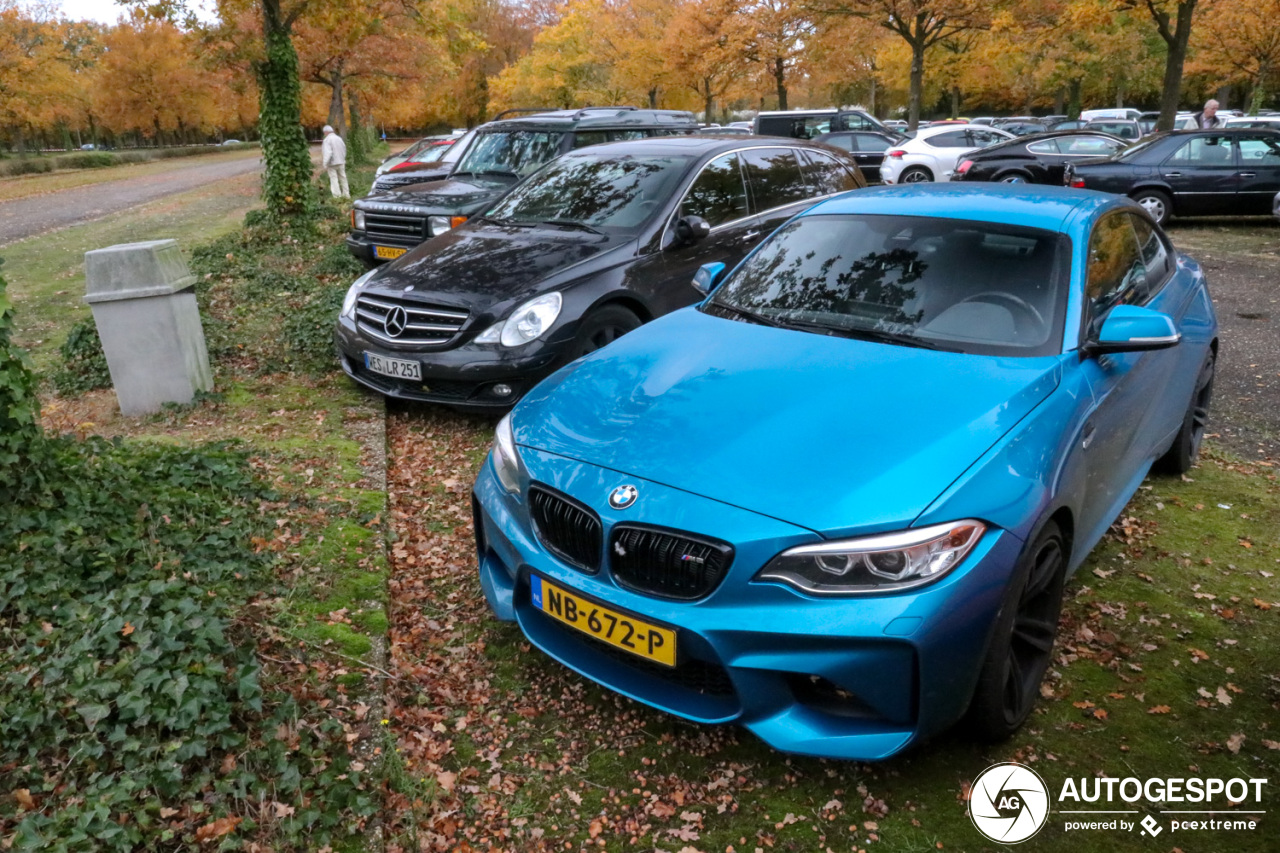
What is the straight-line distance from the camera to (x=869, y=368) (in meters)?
3.40

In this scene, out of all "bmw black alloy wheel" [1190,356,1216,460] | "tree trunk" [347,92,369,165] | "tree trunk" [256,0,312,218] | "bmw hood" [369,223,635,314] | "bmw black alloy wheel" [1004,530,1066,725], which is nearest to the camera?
"bmw black alloy wheel" [1004,530,1066,725]

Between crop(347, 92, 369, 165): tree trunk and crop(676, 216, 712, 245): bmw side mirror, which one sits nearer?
crop(676, 216, 712, 245): bmw side mirror

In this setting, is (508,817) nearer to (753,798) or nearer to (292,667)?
(753,798)

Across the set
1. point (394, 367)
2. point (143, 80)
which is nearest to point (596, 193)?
point (394, 367)

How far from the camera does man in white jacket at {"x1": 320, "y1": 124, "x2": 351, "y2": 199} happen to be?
18.8 m

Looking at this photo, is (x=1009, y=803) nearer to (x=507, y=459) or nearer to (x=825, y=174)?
(x=507, y=459)

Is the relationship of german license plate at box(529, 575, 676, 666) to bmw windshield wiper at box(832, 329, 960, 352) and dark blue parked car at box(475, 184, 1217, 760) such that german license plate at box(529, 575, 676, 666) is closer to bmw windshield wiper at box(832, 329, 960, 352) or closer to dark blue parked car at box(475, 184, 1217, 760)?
dark blue parked car at box(475, 184, 1217, 760)

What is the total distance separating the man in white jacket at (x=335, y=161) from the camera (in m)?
18.8

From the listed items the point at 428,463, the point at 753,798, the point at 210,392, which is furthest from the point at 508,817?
the point at 210,392

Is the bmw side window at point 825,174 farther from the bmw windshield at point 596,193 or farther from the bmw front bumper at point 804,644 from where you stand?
the bmw front bumper at point 804,644

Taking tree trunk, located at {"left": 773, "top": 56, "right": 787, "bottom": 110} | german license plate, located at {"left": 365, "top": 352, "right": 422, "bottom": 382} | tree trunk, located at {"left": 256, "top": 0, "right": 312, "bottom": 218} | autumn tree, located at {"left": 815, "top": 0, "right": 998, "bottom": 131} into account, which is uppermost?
autumn tree, located at {"left": 815, "top": 0, "right": 998, "bottom": 131}

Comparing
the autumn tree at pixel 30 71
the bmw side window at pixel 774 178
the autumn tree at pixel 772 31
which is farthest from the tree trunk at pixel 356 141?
the bmw side window at pixel 774 178

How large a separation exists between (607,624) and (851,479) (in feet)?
2.85

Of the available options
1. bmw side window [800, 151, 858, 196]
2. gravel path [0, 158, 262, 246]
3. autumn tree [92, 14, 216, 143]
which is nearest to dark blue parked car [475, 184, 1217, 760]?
bmw side window [800, 151, 858, 196]
